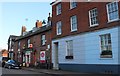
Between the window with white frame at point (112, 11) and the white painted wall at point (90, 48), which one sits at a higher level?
the window with white frame at point (112, 11)

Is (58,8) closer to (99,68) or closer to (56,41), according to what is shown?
(56,41)

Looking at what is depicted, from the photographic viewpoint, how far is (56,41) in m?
30.6

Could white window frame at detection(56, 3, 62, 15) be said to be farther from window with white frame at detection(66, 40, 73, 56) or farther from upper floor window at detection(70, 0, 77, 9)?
window with white frame at detection(66, 40, 73, 56)

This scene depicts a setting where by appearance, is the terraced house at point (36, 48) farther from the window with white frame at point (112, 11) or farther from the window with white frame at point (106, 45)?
the window with white frame at point (112, 11)

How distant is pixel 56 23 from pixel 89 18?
7.56 metres

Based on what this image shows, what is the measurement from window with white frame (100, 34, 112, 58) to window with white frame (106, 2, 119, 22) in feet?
5.49

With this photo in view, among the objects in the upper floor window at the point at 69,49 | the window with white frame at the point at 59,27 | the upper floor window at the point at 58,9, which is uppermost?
the upper floor window at the point at 58,9

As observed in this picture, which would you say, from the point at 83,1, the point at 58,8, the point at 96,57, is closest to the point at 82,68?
the point at 96,57

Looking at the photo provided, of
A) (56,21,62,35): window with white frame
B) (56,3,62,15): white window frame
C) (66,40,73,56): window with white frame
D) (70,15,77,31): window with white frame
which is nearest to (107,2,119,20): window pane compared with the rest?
(70,15,77,31): window with white frame

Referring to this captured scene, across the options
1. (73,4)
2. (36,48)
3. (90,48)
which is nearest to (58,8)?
(73,4)

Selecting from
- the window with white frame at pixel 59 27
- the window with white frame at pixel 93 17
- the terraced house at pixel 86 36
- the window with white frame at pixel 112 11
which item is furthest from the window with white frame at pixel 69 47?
the window with white frame at pixel 112 11

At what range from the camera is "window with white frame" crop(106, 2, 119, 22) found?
21.2 m

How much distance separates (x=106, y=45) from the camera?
72.1ft

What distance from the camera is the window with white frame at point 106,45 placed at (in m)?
21.5
